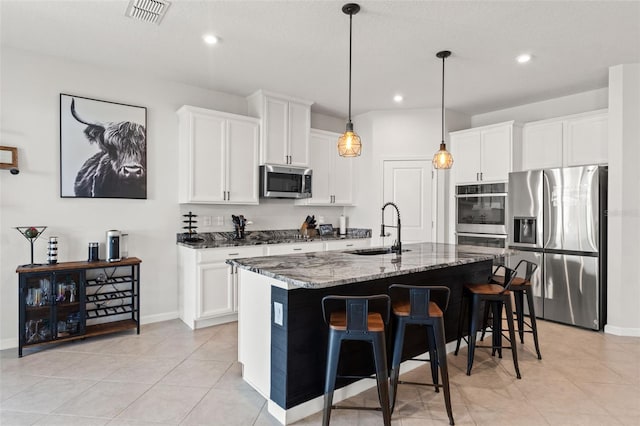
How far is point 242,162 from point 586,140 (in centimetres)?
399

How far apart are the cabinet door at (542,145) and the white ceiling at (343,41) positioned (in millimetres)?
463

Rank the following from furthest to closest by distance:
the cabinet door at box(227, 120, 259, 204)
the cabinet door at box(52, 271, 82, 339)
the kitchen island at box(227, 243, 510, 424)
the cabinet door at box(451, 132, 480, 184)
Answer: the cabinet door at box(451, 132, 480, 184) < the cabinet door at box(227, 120, 259, 204) < the cabinet door at box(52, 271, 82, 339) < the kitchen island at box(227, 243, 510, 424)

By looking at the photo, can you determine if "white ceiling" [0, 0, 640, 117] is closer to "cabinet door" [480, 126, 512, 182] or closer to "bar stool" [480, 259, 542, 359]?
"cabinet door" [480, 126, 512, 182]

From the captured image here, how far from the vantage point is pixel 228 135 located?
4.25m

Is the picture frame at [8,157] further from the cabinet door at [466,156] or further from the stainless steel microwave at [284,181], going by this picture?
the cabinet door at [466,156]

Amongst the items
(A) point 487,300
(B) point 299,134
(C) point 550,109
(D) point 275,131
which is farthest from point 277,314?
(C) point 550,109

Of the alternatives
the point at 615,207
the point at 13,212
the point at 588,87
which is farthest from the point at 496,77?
the point at 13,212

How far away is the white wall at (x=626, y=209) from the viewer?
369 centimetres

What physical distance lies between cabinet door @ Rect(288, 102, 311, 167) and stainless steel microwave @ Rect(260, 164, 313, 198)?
5.0 inches

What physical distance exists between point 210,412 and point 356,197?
3868 mm

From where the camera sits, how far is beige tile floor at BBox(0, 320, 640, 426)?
2.22 metres

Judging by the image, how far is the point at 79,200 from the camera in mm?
3650

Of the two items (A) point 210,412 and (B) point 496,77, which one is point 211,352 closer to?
(A) point 210,412

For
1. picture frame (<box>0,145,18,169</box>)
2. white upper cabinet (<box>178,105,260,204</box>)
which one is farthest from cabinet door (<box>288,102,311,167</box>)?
picture frame (<box>0,145,18,169</box>)
